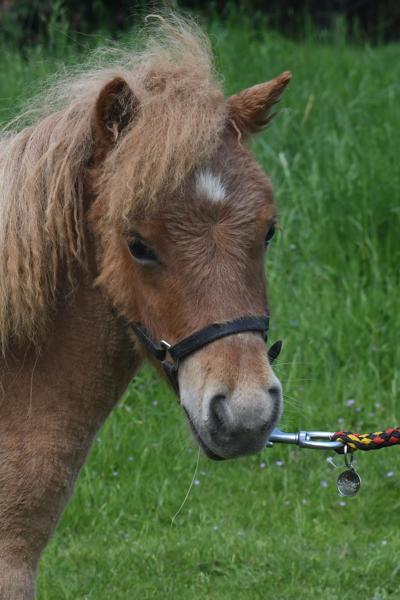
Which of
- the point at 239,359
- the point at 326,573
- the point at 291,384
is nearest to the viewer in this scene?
the point at 239,359

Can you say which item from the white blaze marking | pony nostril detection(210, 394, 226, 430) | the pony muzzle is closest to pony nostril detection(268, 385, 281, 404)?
the pony muzzle

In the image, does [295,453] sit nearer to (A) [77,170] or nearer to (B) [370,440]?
(B) [370,440]

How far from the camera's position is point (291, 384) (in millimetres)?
5281

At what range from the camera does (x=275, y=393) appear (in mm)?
2543

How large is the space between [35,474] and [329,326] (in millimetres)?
3070

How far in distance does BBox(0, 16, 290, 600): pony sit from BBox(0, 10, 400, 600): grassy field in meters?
0.35

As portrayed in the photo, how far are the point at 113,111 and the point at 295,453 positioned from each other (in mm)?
2698

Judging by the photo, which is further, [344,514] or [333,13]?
[333,13]

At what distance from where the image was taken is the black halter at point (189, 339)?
2576 millimetres

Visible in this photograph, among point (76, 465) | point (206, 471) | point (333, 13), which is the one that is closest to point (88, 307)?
point (76, 465)

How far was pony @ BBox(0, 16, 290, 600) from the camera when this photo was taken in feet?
8.54

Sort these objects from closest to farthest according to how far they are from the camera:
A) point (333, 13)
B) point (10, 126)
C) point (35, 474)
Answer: point (35, 474) < point (10, 126) < point (333, 13)

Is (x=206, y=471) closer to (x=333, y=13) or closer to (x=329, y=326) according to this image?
(x=329, y=326)

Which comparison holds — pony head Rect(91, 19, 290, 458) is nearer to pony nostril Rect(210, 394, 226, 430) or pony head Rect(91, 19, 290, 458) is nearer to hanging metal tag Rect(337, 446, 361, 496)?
pony nostril Rect(210, 394, 226, 430)
